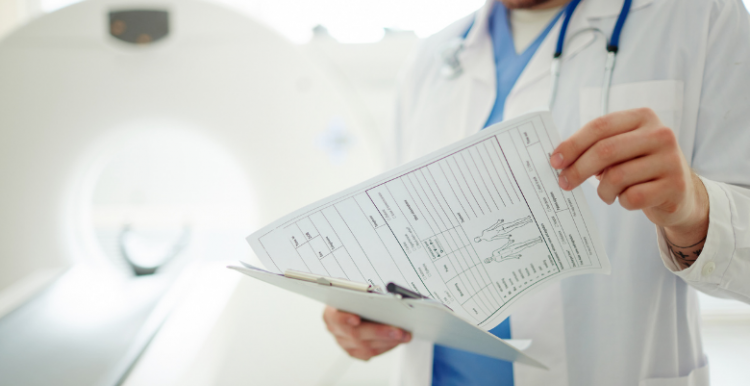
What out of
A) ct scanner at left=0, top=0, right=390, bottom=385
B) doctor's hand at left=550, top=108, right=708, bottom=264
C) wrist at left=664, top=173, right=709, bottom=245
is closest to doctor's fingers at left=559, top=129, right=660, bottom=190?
doctor's hand at left=550, top=108, right=708, bottom=264

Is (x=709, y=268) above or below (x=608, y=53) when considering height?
below

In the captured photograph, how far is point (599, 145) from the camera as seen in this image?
377 mm

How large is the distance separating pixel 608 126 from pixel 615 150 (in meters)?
0.02

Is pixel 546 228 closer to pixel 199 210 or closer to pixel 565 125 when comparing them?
pixel 565 125

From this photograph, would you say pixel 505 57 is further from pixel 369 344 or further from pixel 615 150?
pixel 369 344

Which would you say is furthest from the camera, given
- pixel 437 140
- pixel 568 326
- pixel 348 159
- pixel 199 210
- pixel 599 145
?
pixel 199 210

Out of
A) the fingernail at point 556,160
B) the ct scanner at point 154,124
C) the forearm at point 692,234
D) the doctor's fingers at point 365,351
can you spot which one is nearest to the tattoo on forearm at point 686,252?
the forearm at point 692,234

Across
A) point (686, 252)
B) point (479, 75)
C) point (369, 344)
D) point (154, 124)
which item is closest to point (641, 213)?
point (686, 252)

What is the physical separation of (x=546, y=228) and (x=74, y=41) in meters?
1.22

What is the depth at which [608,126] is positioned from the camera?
0.38 m

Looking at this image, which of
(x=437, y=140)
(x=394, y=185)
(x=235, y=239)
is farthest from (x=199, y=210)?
→ (x=394, y=185)

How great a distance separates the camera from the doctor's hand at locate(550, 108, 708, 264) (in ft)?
1.21

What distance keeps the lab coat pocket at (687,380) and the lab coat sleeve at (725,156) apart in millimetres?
134

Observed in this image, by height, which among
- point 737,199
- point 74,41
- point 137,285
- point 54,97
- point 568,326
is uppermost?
point 74,41
